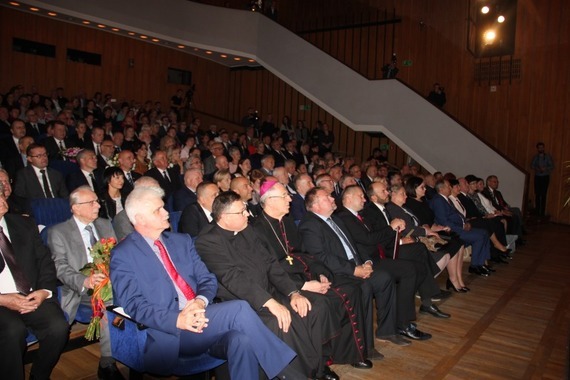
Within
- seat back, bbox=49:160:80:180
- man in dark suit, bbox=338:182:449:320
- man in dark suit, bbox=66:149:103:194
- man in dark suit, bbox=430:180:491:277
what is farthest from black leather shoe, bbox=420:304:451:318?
seat back, bbox=49:160:80:180

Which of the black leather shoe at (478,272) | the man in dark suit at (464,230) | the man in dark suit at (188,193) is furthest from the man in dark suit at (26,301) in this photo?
the black leather shoe at (478,272)

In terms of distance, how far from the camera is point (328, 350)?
297 centimetres

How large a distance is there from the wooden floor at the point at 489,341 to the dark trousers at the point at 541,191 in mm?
5306

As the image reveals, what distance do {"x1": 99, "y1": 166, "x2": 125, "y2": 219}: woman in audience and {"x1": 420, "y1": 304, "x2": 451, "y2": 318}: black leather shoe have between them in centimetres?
298

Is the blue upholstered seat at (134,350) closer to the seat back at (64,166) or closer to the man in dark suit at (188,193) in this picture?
the man in dark suit at (188,193)

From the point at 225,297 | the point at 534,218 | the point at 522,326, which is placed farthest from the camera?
the point at 534,218

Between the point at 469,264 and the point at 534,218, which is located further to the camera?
the point at 534,218

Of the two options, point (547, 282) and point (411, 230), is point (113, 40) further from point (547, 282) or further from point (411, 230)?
point (547, 282)

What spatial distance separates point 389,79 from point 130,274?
30.3ft

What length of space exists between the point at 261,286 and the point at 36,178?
3288 mm

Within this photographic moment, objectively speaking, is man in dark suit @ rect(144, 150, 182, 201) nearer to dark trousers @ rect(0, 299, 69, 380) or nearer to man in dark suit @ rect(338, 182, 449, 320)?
man in dark suit @ rect(338, 182, 449, 320)

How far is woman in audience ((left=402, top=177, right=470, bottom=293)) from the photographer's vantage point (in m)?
4.83

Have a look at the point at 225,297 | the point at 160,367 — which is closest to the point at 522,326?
the point at 225,297

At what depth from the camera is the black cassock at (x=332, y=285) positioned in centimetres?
307
